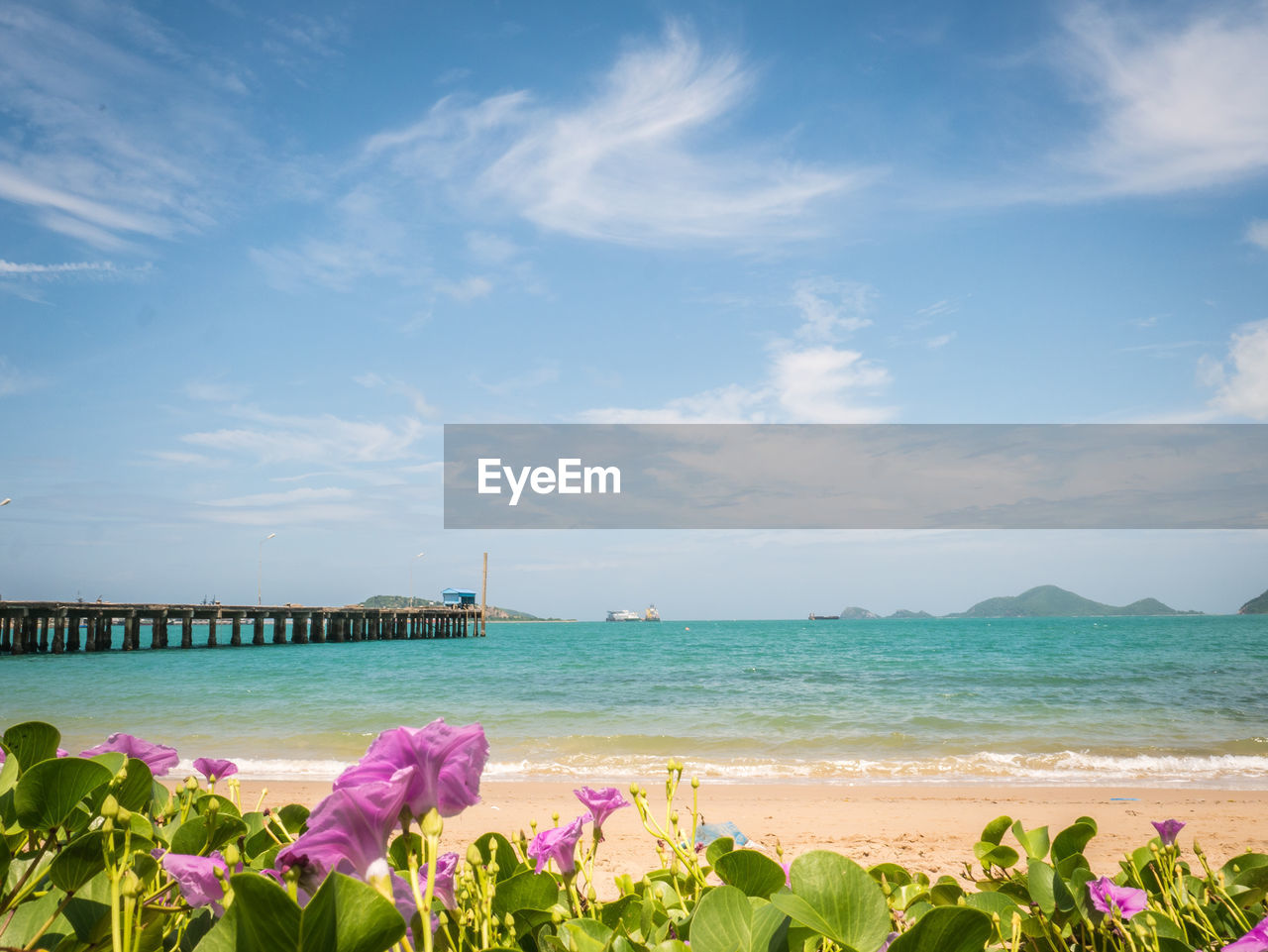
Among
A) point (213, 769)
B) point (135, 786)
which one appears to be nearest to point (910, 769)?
point (213, 769)

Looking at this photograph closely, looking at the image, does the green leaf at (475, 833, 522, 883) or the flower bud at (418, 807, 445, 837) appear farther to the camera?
the green leaf at (475, 833, 522, 883)

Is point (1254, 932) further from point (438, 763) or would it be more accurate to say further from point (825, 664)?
point (825, 664)

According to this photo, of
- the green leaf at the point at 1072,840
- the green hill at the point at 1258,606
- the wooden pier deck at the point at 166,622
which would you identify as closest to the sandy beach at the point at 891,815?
the green leaf at the point at 1072,840

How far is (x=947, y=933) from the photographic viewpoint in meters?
0.55

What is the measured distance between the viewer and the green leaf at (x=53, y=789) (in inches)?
29.0

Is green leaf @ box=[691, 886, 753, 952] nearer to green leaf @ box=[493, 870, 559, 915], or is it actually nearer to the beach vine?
the beach vine

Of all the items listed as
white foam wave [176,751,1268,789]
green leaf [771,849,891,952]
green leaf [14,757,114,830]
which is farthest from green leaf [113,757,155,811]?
white foam wave [176,751,1268,789]

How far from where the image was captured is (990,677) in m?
22.5

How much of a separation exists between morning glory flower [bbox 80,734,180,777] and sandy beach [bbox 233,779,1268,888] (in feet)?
14.0

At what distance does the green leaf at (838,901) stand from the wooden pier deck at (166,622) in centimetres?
3336

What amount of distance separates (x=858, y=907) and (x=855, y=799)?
7.87 metres

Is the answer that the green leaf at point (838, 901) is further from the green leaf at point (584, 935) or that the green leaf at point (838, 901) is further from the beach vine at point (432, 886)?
the green leaf at point (584, 935)

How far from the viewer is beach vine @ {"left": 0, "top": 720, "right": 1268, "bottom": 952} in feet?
1.70

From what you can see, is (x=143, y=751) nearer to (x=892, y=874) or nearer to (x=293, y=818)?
(x=293, y=818)
